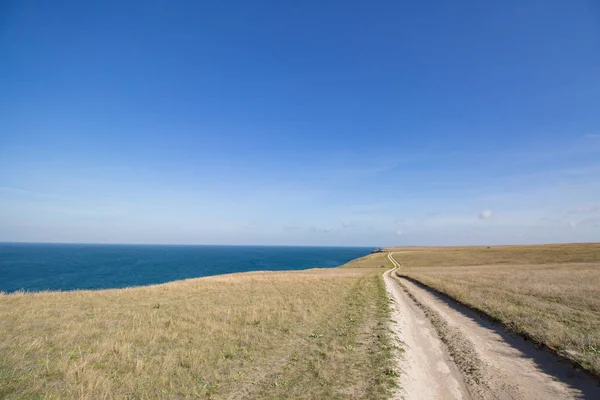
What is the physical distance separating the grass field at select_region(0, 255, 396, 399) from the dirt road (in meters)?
1.02

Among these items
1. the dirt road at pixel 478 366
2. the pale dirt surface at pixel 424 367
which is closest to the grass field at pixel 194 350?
the pale dirt surface at pixel 424 367

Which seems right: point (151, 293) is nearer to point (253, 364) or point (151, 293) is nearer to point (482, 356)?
point (253, 364)

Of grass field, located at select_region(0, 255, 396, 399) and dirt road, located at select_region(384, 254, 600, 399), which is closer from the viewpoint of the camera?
dirt road, located at select_region(384, 254, 600, 399)

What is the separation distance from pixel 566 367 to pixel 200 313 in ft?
62.4

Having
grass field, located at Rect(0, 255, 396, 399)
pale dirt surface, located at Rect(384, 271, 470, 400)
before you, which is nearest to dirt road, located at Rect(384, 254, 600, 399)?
pale dirt surface, located at Rect(384, 271, 470, 400)

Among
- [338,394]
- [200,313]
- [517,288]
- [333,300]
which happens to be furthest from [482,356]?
[517,288]

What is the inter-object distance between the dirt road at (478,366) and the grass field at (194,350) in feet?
3.36

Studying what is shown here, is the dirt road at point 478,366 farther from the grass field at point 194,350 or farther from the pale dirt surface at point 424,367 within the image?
the grass field at point 194,350

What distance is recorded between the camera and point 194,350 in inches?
486

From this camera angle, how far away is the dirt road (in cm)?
884

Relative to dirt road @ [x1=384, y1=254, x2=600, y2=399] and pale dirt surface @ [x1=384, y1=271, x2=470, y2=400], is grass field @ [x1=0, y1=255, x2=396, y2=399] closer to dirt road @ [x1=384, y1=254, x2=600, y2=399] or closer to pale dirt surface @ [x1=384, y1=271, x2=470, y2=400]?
pale dirt surface @ [x1=384, y1=271, x2=470, y2=400]

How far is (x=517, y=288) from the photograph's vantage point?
25.9 m

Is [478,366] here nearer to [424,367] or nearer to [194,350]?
[424,367]

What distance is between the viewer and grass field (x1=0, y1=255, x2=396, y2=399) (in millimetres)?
9172
